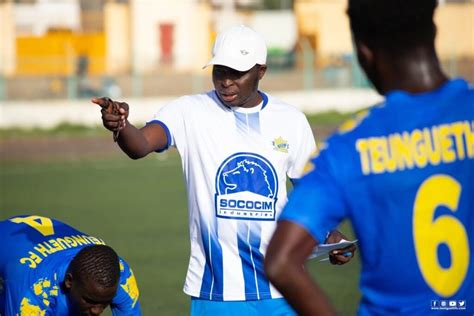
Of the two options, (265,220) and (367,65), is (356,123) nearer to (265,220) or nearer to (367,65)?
(367,65)

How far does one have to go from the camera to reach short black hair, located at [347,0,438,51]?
315cm

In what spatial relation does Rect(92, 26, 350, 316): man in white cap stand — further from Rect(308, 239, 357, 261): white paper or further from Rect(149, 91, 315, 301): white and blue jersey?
Rect(308, 239, 357, 261): white paper

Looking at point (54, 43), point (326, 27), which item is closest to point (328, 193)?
point (54, 43)

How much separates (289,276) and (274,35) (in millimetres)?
46258

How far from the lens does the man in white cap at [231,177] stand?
19.1 ft

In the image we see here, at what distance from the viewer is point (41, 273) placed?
19.0ft

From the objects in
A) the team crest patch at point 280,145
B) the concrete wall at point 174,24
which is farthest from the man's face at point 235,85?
the concrete wall at point 174,24

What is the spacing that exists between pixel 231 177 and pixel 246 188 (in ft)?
0.33

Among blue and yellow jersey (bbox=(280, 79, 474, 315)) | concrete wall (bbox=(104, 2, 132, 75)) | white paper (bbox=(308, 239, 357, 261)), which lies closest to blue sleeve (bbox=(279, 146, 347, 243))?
blue and yellow jersey (bbox=(280, 79, 474, 315))

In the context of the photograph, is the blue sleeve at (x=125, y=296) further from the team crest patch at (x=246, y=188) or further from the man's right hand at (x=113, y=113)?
the man's right hand at (x=113, y=113)

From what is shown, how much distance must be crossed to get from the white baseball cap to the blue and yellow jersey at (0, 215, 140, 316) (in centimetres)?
122

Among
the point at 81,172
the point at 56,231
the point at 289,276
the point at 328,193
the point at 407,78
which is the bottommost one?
the point at 81,172

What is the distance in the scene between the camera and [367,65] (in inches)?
129

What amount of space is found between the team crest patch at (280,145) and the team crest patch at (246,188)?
11 cm
